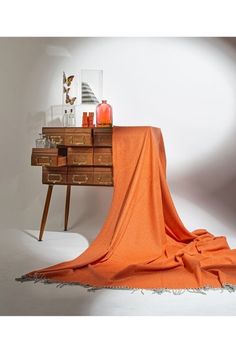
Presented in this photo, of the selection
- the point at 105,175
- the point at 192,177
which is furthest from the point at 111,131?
the point at 192,177

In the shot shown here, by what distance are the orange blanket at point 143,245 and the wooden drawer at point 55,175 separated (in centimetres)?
56

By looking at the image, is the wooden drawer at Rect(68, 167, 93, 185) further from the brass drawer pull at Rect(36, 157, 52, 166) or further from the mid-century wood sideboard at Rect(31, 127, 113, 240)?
the brass drawer pull at Rect(36, 157, 52, 166)

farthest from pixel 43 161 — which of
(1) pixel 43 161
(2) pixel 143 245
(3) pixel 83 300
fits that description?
(3) pixel 83 300

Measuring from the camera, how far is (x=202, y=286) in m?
3.68

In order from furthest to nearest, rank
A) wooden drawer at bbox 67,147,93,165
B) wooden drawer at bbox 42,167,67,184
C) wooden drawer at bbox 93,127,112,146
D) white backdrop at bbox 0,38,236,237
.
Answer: white backdrop at bbox 0,38,236,237
wooden drawer at bbox 42,167,67,184
wooden drawer at bbox 67,147,93,165
wooden drawer at bbox 93,127,112,146

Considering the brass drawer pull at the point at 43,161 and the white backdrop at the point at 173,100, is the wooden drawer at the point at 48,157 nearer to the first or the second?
the brass drawer pull at the point at 43,161

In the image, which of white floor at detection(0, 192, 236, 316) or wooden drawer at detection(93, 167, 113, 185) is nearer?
white floor at detection(0, 192, 236, 316)

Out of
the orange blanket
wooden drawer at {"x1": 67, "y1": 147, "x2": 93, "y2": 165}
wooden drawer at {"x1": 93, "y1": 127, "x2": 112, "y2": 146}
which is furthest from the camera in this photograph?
wooden drawer at {"x1": 67, "y1": 147, "x2": 93, "y2": 165}

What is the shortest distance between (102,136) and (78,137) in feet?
0.69

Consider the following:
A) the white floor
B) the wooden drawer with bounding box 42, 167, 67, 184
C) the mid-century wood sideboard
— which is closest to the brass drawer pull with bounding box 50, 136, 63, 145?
the mid-century wood sideboard

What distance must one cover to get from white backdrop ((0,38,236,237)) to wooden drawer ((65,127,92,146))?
53.3 inches

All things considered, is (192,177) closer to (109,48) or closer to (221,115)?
(221,115)

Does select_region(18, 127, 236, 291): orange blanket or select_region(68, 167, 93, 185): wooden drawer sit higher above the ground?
select_region(68, 167, 93, 185): wooden drawer

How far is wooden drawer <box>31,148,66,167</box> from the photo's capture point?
15.7 feet
